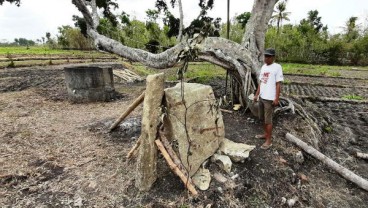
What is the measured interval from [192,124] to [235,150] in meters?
0.84

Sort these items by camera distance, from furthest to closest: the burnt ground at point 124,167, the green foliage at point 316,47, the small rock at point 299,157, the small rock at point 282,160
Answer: the green foliage at point 316,47 < the small rock at point 299,157 < the small rock at point 282,160 < the burnt ground at point 124,167

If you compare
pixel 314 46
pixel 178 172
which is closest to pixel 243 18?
pixel 314 46

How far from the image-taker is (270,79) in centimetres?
423

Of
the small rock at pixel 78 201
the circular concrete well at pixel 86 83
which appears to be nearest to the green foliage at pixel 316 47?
the circular concrete well at pixel 86 83

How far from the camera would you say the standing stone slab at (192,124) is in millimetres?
3594

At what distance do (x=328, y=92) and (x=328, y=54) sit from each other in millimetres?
17409

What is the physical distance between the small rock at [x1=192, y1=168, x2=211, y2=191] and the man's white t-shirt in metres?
1.66

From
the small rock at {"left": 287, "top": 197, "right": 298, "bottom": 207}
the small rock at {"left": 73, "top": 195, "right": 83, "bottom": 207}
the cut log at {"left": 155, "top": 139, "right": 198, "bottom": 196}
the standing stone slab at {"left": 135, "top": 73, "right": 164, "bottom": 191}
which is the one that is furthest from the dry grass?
the small rock at {"left": 287, "top": 197, "right": 298, "bottom": 207}

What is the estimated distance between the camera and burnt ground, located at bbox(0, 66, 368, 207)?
330 centimetres

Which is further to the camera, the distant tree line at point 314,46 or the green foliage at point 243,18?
the green foliage at point 243,18

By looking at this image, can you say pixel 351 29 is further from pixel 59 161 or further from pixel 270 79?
pixel 59 161

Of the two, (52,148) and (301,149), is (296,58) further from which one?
(52,148)

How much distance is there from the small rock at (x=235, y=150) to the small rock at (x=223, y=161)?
11 cm

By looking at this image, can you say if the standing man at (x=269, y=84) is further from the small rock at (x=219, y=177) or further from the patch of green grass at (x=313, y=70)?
the patch of green grass at (x=313, y=70)
